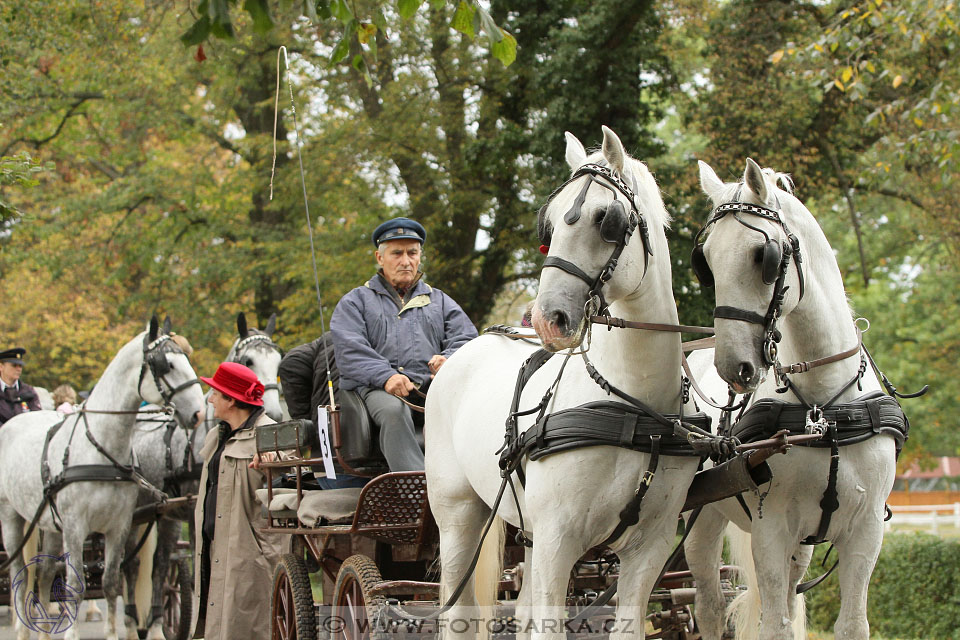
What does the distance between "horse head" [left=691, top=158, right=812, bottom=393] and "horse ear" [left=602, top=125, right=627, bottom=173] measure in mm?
481

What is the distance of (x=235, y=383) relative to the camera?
6.84m

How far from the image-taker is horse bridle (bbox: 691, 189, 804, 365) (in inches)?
142

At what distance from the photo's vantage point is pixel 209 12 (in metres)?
2.83

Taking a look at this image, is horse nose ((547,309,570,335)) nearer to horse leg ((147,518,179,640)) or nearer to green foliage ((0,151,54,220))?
green foliage ((0,151,54,220))

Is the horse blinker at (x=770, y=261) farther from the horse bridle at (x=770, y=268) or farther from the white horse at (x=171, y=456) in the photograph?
the white horse at (x=171, y=456)

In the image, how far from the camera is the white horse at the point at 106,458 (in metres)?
8.18

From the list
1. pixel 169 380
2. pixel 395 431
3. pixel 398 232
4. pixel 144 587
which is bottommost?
pixel 144 587

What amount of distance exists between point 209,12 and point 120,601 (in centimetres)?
701

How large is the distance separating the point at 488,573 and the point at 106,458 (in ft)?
15.8

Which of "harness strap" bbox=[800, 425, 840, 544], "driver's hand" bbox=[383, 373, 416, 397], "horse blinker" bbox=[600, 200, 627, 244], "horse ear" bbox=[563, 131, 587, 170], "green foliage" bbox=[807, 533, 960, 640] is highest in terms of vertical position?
"horse ear" bbox=[563, 131, 587, 170]

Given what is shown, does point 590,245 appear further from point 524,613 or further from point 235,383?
point 235,383

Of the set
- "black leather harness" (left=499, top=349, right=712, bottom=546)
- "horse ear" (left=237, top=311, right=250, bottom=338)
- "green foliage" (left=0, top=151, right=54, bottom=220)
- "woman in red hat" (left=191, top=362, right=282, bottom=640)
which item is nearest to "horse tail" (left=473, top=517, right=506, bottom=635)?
"black leather harness" (left=499, top=349, right=712, bottom=546)

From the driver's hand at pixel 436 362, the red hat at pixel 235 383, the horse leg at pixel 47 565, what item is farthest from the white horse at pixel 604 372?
the horse leg at pixel 47 565

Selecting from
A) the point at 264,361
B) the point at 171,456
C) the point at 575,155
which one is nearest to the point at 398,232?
the point at 575,155
